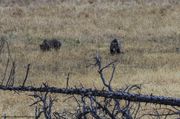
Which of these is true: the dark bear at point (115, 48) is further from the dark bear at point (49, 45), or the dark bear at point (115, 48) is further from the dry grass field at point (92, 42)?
the dark bear at point (49, 45)

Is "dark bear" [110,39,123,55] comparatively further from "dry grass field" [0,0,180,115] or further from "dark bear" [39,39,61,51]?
"dark bear" [39,39,61,51]

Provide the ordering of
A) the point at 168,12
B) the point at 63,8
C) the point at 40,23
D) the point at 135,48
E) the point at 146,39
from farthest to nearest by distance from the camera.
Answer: the point at 63,8, the point at 168,12, the point at 40,23, the point at 146,39, the point at 135,48

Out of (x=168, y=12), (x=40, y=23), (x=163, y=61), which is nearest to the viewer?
(x=163, y=61)

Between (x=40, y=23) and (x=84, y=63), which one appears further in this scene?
(x=40, y=23)

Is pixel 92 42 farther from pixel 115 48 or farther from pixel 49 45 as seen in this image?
pixel 115 48

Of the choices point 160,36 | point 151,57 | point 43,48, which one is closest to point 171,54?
point 151,57

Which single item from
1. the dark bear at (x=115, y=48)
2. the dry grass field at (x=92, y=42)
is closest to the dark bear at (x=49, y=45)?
the dry grass field at (x=92, y=42)

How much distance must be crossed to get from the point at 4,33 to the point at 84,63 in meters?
11.7

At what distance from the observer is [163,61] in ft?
73.3

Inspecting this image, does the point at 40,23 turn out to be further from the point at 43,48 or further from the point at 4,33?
the point at 43,48

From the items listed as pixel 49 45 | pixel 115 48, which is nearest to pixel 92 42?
pixel 49 45

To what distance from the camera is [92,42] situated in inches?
1163

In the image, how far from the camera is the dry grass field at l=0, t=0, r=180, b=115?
58.4 ft

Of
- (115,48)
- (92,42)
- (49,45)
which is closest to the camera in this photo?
(115,48)
